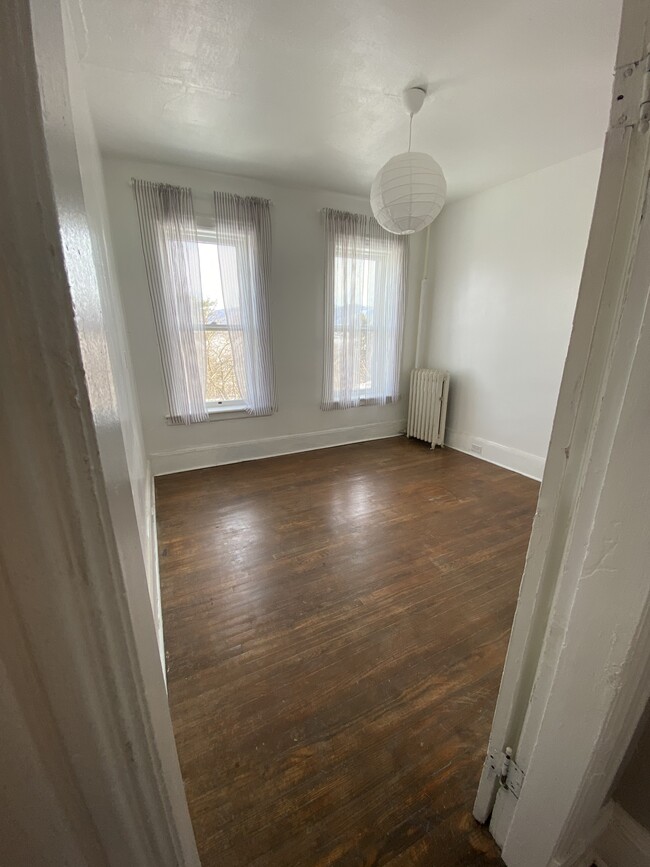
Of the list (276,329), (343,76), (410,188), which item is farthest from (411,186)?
(276,329)

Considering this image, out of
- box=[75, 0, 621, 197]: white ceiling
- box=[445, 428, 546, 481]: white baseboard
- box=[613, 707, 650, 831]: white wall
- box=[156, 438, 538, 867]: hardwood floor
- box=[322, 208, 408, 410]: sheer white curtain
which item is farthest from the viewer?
box=[322, 208, 408, 410]: sheer white curtain

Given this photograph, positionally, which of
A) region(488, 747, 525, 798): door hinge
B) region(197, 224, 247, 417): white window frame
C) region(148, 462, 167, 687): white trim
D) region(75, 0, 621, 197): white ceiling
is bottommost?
region(148, 462, 167, 687): white trim

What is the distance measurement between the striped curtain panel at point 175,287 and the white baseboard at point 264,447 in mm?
373

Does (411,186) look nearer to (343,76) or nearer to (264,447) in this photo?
(343,76)

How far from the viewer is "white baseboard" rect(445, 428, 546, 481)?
3.19m

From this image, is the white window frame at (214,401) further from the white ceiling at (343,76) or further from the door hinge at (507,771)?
the door hinge at (507,771)

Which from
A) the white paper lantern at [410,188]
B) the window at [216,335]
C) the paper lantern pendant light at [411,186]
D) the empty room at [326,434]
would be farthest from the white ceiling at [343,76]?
the window at [216,335]

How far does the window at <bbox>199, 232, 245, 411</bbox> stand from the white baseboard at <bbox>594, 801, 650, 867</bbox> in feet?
10.8

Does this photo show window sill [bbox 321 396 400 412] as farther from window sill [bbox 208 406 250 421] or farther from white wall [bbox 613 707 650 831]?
white wall [bbox 613 707 650 831]

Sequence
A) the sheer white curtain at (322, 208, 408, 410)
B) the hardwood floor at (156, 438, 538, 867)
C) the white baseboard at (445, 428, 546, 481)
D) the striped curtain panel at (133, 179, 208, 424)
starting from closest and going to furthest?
the hardwood floor at (156, 438, 538, 867)
the striped curtain panel at (133, 179, 208, 424)
the white baseboard at (445, 428, 546, 481)
the sheer white curtain at (322, 208, 408, 410)

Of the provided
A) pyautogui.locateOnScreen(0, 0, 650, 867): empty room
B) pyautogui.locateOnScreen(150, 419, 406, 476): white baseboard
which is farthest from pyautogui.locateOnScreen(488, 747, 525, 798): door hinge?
pyautogui.locateOnScreen(150, 419, 406, 476): white baseboard

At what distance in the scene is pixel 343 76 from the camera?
172 cm

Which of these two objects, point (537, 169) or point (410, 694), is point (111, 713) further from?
point (537, 169)

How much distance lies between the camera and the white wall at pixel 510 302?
2.79 m
